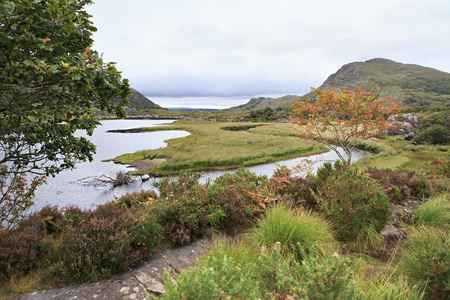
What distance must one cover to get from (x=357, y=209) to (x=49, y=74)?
735 cm

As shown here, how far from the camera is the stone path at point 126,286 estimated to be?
352 centimetres

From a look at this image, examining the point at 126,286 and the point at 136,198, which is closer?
the point at 126,286

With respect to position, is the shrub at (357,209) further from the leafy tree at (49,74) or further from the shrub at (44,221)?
the shrub at (44,221)

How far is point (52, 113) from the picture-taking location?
3539 mm

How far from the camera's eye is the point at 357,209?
240 inches

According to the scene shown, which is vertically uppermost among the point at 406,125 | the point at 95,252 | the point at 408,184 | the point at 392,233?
the point at 406,125

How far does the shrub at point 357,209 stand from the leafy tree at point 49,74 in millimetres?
6205

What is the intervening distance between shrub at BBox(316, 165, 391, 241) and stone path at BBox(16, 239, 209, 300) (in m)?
4.41

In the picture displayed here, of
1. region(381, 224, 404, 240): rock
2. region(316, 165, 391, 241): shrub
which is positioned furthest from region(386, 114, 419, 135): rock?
region(316, 165, 391, 241): shrub

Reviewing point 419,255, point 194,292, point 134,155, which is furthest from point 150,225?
point 134,155

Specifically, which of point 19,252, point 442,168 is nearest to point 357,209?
point 19,252

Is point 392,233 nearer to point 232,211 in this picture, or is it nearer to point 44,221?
point 232,211

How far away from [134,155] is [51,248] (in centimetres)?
2537

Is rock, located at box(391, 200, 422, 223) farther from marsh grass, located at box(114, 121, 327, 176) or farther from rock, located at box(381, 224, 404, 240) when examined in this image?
marsh grass, located at box(114, 121, 327, 176)
